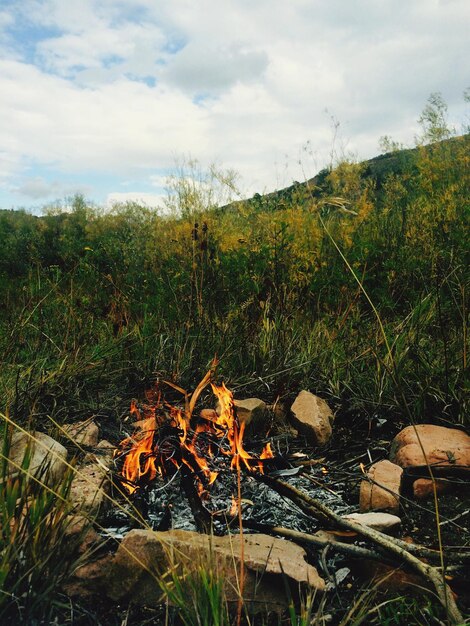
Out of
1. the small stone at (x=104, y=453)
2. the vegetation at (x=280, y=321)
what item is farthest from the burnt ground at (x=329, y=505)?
the vegetation at (x=280, y=321)

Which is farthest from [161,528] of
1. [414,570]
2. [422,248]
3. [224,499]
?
[422,248]

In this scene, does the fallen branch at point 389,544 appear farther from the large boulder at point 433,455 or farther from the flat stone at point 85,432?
the flat stone at point 85,432

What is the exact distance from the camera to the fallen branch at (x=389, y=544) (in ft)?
5.55

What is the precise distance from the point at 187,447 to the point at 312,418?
3.36 feet

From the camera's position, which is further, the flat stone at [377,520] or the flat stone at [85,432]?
the flat stone at [85,432]

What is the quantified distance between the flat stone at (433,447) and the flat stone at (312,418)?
0.48 m

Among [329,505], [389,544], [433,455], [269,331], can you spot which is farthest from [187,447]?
[269,331]

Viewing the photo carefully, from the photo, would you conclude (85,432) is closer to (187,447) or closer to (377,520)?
(187,447)

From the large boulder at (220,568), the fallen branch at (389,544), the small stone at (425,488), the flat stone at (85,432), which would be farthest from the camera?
the flat stone at (85,432)

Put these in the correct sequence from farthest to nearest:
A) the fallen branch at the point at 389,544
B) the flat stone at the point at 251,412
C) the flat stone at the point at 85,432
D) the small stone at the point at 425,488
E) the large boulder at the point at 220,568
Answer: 1. the flat stone at the point at 251,412
2. the flat stone at the point at 85,432
3. the small stone at the point at 425,488
4. the large boulder at the point at 220,568
5. the fallen branch at the point at 389,544

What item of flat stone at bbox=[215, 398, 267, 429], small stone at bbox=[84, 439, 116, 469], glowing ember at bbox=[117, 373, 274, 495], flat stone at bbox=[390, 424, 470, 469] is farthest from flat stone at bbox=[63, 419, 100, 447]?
flat stone at bbox=[390, 424, 470, 469]

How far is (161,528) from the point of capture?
2477 mm

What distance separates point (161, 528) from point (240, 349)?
6.21 feet

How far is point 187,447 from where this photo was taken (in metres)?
2.86
